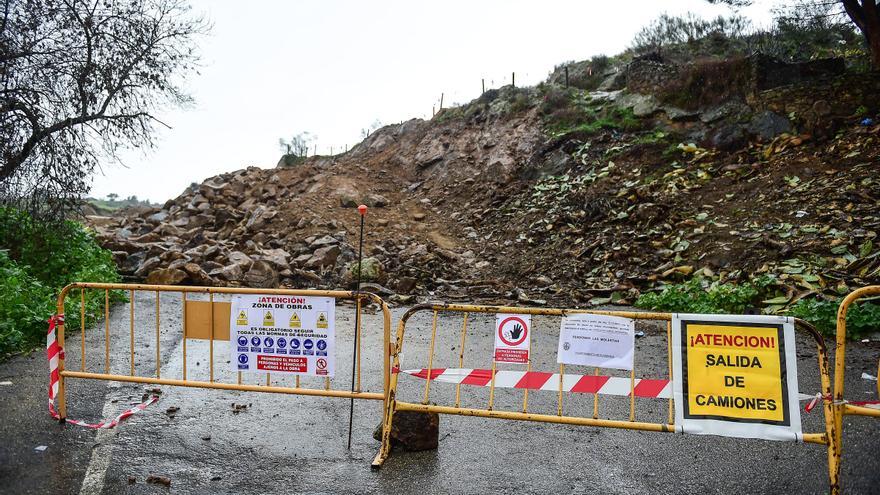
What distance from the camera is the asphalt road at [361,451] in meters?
4.14

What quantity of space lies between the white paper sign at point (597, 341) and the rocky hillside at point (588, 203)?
7.08 meters

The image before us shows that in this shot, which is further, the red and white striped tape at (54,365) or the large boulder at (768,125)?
the large boulder at (768,125)

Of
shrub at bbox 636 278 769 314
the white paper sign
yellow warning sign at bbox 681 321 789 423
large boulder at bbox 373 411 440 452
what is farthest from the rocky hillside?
large boulder at bbox 373 411 440 452

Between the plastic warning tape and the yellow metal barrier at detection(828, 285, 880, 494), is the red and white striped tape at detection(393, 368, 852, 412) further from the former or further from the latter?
the yellow metal barrier at detection(828, 285, 880, 494)

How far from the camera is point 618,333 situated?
4238 mm

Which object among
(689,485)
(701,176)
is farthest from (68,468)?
(701,176)

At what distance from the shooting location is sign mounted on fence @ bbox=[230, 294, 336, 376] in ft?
15.4

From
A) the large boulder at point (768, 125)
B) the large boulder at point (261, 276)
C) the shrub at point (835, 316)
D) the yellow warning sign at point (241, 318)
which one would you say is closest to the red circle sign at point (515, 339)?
the yellow warning sign at point (241, 318)

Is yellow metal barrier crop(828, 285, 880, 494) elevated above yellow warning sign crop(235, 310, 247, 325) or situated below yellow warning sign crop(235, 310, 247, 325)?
below

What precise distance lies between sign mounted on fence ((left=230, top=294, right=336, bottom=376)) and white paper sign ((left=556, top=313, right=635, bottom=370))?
191 cm

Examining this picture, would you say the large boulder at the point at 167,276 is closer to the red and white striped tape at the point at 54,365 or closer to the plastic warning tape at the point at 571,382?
the red and white striped tape at the point at 54,365

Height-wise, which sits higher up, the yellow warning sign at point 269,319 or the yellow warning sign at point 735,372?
the yellow warning sign at point 269,319

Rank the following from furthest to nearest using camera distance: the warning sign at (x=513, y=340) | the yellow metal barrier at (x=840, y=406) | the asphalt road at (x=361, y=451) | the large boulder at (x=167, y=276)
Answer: the large boulder at (x=167, y=276)
the warning sign at (x=513, y=340)
the asphalt road at (x=361, y=451)
the yellow metal barrier at (x=840, y=406)

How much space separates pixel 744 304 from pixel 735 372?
6.88 m
